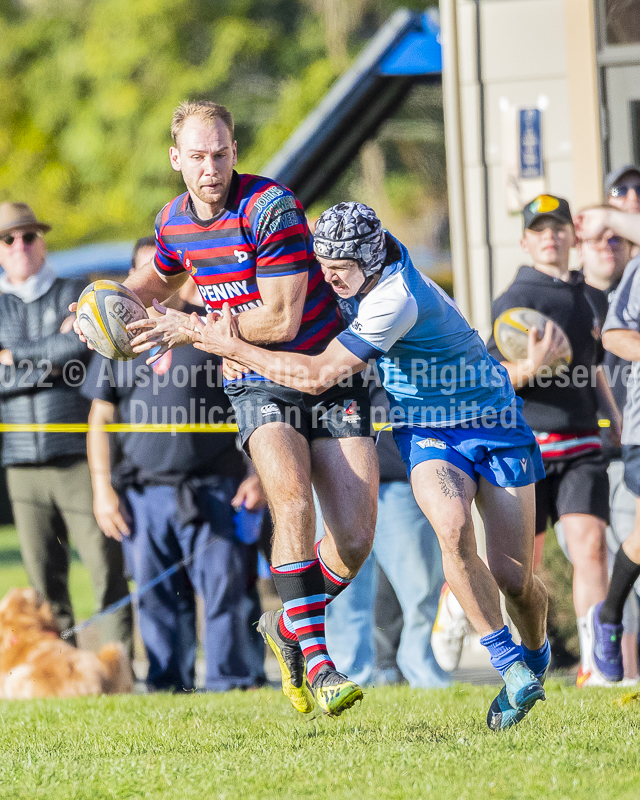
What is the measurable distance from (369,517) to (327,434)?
1.33 ft

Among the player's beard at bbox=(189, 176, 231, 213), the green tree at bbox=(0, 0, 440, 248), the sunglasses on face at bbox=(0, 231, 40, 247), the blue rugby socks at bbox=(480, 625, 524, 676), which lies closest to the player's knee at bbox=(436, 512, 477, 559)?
the blue rugby socks at bbox=(480, 625, 524, 676)

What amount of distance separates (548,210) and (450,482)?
8.17 ft

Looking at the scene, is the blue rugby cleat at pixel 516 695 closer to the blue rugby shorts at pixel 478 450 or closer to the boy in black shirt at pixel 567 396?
the blue rugby shorts at pixel 478 450

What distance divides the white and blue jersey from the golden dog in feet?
8.67

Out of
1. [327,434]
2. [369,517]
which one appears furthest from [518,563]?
[327,434]

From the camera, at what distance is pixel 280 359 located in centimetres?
484

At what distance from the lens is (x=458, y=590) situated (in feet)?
15.8

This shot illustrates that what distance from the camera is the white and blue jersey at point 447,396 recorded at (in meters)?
4.86

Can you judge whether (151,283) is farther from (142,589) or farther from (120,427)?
(142,589)

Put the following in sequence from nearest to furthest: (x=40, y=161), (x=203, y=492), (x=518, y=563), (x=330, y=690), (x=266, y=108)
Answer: (x=330, y=690), (x=518, y=563), (x=203, y=492), (x=266, y=108), (x=40, y=161)

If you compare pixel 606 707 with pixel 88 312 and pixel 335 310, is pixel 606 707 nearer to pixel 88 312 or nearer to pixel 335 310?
pixel 335 310

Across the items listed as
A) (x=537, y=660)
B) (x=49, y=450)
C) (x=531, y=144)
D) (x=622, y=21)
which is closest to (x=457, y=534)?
(x=537, y=660)

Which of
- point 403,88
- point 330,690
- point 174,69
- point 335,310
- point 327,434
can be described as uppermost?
Answer: point 174,69

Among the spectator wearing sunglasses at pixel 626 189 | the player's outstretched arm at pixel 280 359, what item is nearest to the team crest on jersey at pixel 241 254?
the player's outstretched arm at pixel 280 359
